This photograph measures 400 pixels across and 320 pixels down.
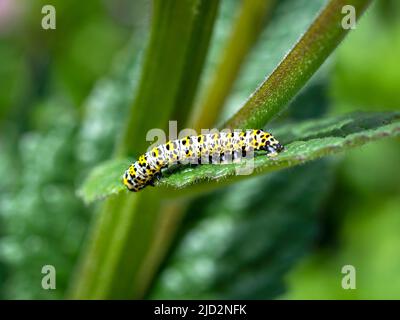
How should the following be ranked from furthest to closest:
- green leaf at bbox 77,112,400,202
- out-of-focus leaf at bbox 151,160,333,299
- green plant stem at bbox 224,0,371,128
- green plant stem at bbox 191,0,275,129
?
1. out-of-focus leaf at bbox 151,160,333,299
2. green plant stem at bbox 191,0,275,129
3. green plant stem at bbox 224,0,371,128
4. green leaf at bbox 77,112,400,202

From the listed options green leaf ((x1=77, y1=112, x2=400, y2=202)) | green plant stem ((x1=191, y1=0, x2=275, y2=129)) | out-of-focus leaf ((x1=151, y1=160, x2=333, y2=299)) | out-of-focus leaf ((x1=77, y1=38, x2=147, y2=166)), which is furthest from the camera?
out-of-focus leaf ((x1=77, y1=38, x2=147, y2=166))

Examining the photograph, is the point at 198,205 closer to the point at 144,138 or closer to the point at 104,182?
the point at 144,138

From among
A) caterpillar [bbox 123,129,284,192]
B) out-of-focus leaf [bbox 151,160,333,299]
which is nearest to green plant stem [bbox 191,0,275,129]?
out-of-focus leaf [bbox 151,160,333,299]

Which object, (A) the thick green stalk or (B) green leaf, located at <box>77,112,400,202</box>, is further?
(A) the thick green stalk

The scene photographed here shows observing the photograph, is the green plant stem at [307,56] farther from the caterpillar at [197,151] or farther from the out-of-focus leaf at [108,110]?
the out-of-focus leaf at [108,110]

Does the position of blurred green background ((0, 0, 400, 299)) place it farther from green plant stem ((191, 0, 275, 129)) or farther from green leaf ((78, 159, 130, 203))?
green leaf ((78, 159, 130, 203))

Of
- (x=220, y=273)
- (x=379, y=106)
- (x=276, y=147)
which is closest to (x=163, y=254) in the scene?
(x=220, y=273)
